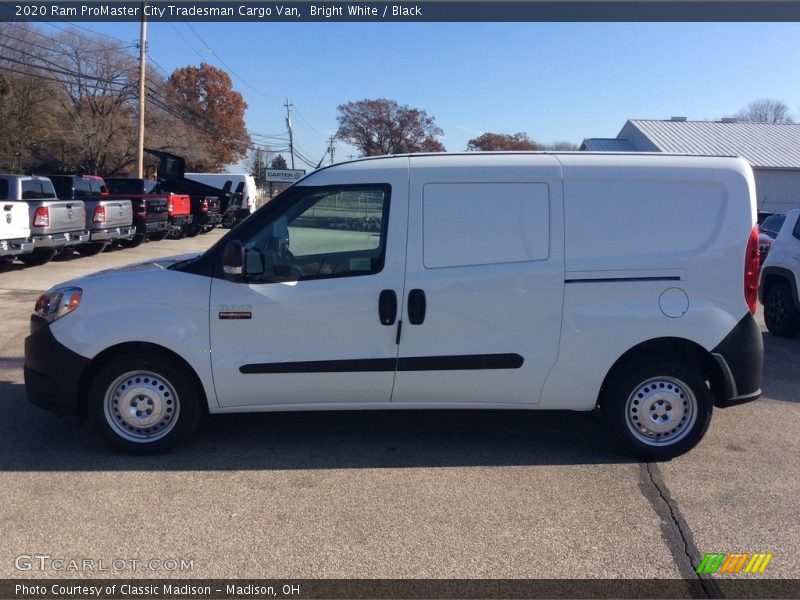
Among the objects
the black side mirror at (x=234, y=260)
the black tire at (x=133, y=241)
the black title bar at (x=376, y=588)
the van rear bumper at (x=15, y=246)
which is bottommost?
the black title bar at (x=376, y=588)

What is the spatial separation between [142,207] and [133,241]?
1370 mm

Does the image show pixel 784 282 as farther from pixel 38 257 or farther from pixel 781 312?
pixel 38 257

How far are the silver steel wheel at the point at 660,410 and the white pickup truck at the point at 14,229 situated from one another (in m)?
12.0

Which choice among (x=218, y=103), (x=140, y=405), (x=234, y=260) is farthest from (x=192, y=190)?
(x=218, y=103)

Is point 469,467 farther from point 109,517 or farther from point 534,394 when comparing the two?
point 109,517

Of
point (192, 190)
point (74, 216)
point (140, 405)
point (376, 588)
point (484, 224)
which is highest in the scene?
point (192, 190)

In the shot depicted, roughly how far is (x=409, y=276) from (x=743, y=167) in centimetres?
240

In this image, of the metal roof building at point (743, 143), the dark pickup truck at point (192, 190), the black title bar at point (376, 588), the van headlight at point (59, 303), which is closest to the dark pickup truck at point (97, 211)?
the dark pickup truck at point (192, 190)

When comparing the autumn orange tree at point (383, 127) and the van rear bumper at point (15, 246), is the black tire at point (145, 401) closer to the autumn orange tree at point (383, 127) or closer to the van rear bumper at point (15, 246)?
the van rear bumper at point (15, 246)

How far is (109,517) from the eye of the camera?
4.36m

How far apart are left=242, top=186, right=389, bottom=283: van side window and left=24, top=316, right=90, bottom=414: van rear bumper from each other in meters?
1.33

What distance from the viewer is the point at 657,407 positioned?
5.35m

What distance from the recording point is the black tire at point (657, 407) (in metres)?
5.30

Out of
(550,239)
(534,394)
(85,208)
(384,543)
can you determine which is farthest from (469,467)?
(85,208)
